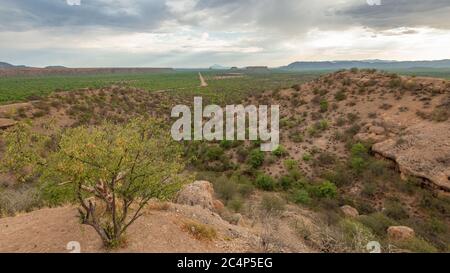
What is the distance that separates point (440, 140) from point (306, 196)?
31.4ft

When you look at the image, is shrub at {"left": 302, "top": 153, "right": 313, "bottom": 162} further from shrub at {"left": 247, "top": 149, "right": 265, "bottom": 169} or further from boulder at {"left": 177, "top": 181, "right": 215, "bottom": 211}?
boulder at {"left": 177, "top": 181, "right": 215, "bottom": 211}

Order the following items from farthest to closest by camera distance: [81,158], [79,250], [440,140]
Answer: [440,140] → [79,250] → [81,158]

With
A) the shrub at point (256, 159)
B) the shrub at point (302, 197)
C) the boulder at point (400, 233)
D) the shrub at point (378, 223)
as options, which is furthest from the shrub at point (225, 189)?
the boulder at point (400, 233)

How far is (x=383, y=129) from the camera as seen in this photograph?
22.8 meters

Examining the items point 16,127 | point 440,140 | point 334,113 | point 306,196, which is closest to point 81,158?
point 16,127

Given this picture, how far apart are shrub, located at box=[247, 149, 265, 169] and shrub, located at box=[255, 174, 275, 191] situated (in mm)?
2335

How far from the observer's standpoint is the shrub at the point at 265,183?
18984mm

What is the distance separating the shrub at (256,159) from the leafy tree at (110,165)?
14.9m

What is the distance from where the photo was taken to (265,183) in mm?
19062

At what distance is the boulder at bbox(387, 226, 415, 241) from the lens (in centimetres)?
1187

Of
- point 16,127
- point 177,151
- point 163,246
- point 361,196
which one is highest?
point 16,127

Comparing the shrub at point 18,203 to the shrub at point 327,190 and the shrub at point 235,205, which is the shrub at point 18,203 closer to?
the shrub at point 235,205

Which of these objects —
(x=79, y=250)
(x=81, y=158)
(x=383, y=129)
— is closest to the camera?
(x=81, y=158)
